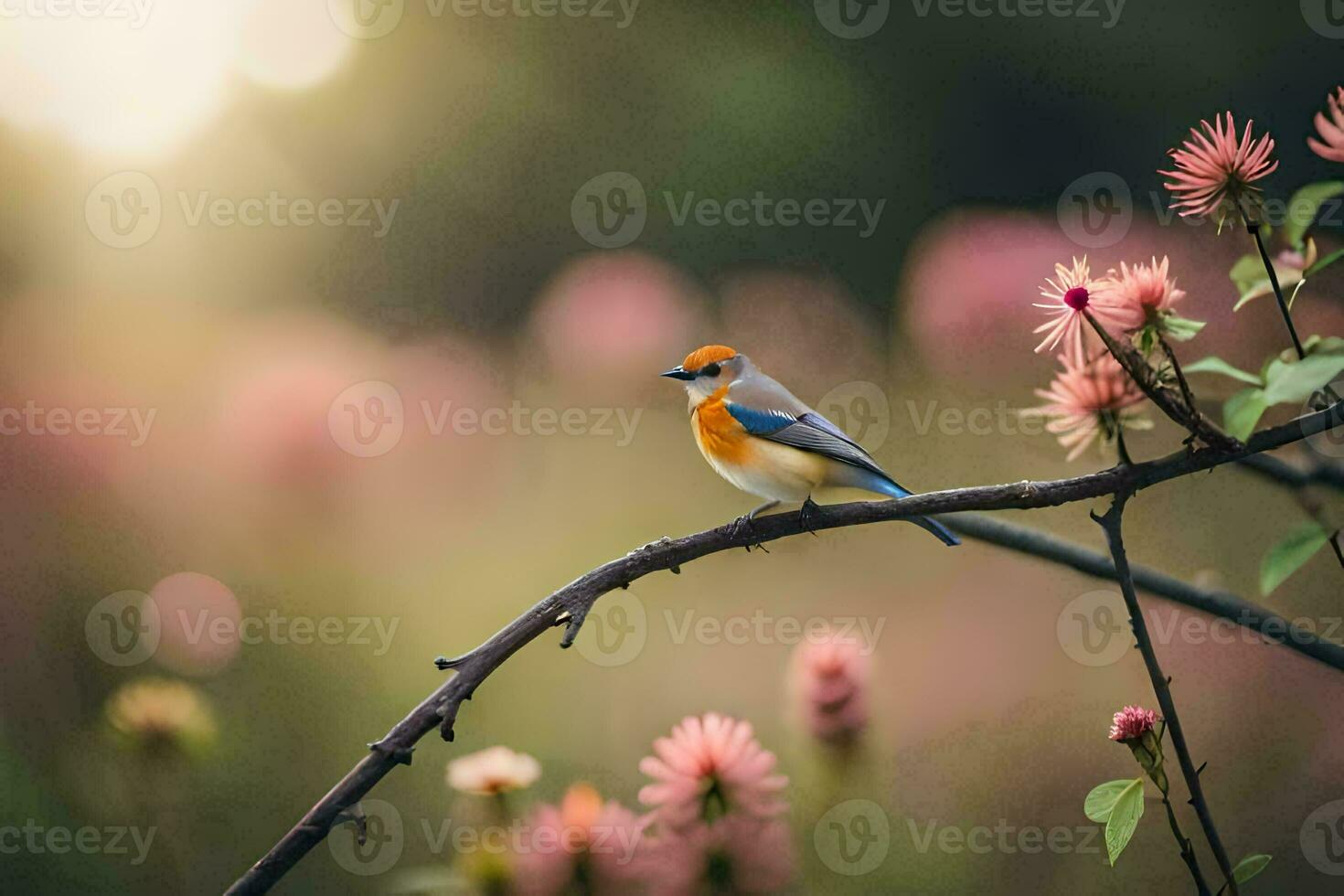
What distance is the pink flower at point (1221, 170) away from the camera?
392mm

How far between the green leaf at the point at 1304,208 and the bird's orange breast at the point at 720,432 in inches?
12.4

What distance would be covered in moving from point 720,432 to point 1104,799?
34 cm

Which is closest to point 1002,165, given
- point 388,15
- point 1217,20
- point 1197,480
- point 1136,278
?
point 1217,20

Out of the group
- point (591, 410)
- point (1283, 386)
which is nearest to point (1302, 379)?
point (1283, 386)

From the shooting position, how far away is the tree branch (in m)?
0.38

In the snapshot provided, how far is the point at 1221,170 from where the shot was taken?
40 cm

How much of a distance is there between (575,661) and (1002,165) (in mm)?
704

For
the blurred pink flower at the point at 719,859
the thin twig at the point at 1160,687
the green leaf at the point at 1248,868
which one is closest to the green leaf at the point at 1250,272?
the thin twig at the point at 1160,687

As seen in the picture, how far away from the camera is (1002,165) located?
44.5 inches

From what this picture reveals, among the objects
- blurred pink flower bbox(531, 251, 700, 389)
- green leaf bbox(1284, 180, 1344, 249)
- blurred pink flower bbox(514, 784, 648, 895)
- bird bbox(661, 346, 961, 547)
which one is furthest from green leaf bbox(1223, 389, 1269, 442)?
blurred pink flower bbox(531, 251, 700, 389)

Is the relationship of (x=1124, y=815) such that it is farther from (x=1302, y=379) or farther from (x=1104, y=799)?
(x=1302, y=379)

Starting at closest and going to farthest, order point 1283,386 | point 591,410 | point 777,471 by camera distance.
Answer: point 1283,386 → point 777,471 → point 591,410

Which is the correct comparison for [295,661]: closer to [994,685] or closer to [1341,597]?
[994,685]

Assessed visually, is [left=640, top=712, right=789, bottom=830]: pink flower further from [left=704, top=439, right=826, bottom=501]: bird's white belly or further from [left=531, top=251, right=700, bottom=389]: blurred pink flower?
[left=531, top=251, right=700, bottom=389]: blurred pink flower
